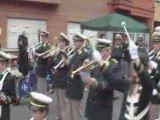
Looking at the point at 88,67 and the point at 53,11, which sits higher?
the point at 53,11

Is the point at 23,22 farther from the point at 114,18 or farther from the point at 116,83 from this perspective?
the point at 116,83

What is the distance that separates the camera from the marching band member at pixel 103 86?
751cm

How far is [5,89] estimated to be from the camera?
7020 mm

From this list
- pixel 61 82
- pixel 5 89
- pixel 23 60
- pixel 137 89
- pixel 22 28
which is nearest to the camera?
pixel 137 89

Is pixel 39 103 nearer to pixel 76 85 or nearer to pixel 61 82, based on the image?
pixel 76 85

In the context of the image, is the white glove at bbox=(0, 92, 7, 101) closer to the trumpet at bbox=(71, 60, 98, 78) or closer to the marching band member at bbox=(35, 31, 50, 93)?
the trumpet at bbox=(71, 60, 98, 78)

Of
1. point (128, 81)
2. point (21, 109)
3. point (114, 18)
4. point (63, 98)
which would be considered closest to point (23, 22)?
point (114, 18)

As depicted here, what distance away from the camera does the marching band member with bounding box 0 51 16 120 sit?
274 inches

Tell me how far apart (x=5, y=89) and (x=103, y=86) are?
1.47 meters

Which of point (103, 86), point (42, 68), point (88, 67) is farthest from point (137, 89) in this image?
point (42, 68)

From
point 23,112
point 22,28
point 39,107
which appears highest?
point 22,28

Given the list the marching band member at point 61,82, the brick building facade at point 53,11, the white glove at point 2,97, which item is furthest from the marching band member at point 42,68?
the brick building facade at point 53,11

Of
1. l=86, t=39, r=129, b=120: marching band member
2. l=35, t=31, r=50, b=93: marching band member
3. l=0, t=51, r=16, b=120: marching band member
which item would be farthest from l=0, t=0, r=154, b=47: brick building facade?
l=0, t=51, r=16, b=120: marching band member

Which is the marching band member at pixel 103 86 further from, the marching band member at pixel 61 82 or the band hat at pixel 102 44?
the marching band member at pixel 61 82
